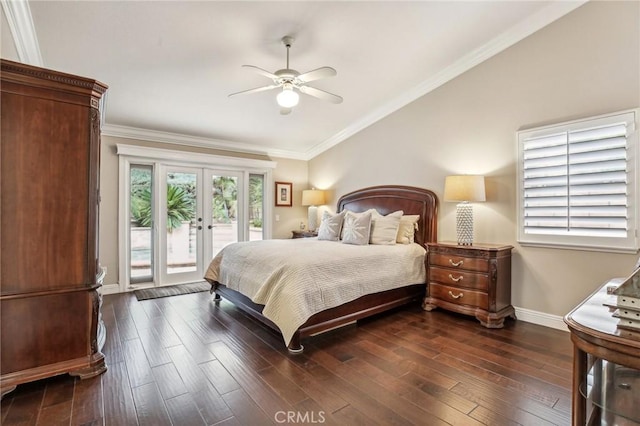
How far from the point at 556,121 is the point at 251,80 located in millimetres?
3362

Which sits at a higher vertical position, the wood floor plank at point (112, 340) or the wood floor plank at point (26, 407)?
the wood floor plank at point (26, 407)

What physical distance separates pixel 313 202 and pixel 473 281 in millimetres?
3340

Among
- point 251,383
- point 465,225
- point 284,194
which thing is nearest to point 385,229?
point 465,225

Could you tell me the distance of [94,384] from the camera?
206cm

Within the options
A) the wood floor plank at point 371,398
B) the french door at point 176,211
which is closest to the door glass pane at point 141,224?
the french door at point 176,211

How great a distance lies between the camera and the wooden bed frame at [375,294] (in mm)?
2811

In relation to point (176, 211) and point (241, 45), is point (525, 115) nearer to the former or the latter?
point (241, 45)

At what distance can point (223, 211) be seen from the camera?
559cm

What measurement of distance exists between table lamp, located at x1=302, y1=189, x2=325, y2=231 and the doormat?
2321 mm

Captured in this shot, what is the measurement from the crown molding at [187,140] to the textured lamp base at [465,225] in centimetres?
385

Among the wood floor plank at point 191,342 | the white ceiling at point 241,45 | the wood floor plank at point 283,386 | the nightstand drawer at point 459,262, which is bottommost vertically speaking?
the wood floor plank at point 191,342

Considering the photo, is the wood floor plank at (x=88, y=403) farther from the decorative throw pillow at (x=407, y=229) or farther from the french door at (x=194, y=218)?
the decorative throw pillow at (x=407, y=229)

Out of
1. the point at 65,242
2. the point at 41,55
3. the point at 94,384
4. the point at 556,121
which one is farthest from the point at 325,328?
the point at 41,55

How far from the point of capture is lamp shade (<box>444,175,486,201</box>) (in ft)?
11.2
